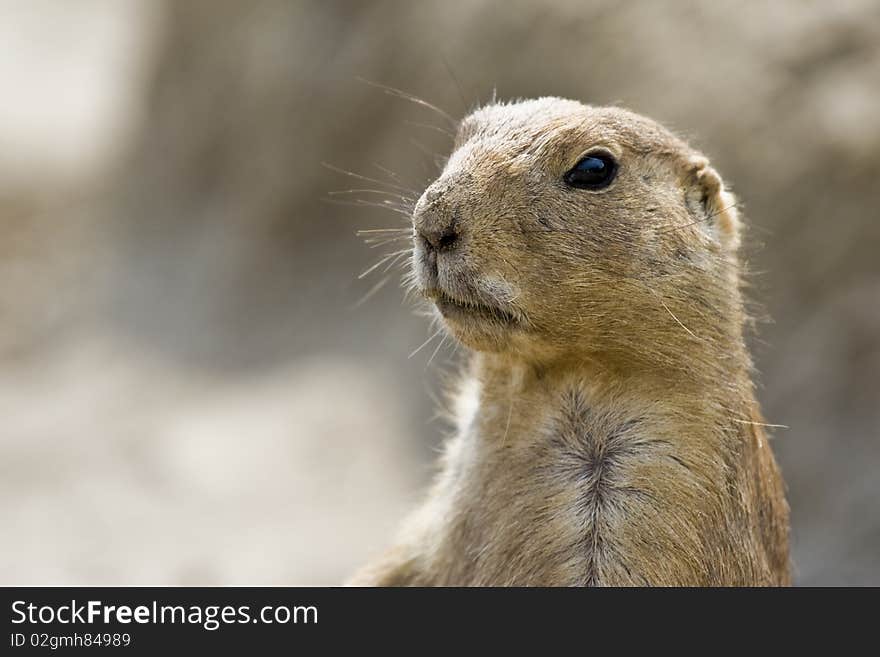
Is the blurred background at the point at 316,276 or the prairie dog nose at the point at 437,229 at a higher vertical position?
the blurred background at the point at 316,276

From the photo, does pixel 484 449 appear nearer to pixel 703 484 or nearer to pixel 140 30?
pixel 703 484

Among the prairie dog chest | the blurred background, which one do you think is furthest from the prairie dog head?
the blurred background

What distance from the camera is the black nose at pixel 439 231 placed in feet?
14.4

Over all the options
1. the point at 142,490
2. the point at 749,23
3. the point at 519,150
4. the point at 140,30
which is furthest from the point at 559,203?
the point at 140,30

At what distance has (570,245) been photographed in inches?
178

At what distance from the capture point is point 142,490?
9875 mm

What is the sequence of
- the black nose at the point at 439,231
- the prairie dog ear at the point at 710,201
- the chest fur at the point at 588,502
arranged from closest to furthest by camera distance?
the black nose at the point at 439,231
the chest fur at the point at 588,502
the prairie dog ear at the point at 710,201

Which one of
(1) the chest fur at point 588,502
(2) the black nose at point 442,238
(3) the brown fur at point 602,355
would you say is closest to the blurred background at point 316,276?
(3) the brown fur at point 602,355

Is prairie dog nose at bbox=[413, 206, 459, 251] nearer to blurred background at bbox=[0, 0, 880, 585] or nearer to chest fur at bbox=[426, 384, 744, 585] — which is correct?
chest fur at bbox=[426, 384, 744, 585]

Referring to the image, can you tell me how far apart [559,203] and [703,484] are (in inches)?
47.8

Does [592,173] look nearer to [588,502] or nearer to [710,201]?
[710,201]

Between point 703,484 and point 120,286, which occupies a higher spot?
point 120,286

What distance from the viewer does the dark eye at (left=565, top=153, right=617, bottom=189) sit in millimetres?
4637

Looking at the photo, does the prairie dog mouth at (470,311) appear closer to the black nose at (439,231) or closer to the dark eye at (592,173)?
the black nose at (439,231)
